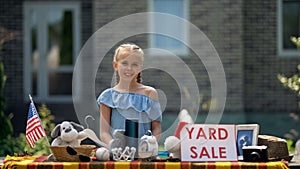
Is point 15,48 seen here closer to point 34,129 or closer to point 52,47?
point 52,47

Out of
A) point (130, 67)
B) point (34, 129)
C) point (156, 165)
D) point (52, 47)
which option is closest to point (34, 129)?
point (34, 129)

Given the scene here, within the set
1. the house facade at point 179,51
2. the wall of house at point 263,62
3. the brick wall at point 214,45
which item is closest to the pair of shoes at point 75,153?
the house facade at point 179,51

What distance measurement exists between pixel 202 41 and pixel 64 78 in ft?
15.9

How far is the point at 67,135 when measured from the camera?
15.9ft

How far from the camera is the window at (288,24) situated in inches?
590

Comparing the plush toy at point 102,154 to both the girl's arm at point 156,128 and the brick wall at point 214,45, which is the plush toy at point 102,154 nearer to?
the girl's arm at point 156,128

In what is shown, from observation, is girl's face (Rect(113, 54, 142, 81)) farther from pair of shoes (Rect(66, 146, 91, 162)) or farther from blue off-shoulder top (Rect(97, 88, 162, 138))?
pair of shoes (Rect(66, 146, 91, 162))

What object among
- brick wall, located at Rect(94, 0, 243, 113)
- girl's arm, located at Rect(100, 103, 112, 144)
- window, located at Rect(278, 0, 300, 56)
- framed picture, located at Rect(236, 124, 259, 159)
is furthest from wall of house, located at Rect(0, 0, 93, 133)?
framed picture, located at Rect(236, 124, 259, 159)

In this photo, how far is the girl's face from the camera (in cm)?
505

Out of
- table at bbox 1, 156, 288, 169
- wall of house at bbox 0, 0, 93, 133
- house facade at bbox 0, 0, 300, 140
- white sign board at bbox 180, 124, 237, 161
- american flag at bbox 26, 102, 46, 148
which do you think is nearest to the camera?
table at bbox 1, 156, 288, 169

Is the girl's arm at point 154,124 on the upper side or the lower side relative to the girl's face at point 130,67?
lower

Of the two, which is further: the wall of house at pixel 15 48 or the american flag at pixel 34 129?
the wall of house at pixel 15 48

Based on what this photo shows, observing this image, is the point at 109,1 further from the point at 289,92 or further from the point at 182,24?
the point at 289,92

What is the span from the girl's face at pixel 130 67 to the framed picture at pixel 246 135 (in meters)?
0.82
